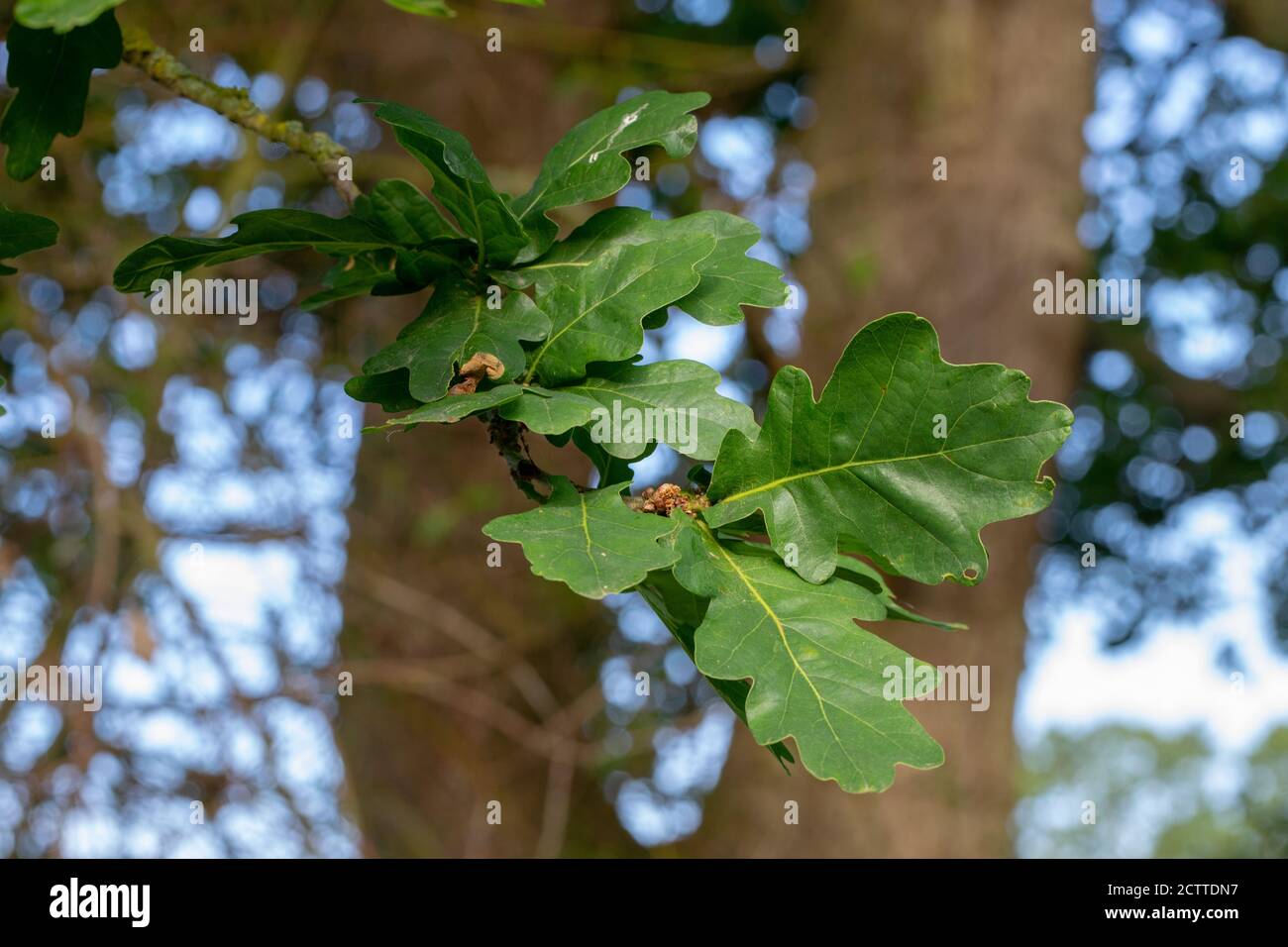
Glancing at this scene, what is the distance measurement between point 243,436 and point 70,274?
501 mm

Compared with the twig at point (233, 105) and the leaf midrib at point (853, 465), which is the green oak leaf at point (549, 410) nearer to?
the leaf midrib at point (853, 465)

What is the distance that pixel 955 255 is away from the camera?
9.77 ft

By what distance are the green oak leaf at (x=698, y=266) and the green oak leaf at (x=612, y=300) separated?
0.03 meters

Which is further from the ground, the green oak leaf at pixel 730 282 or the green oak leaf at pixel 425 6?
the green oak leaf at pixel 425 6

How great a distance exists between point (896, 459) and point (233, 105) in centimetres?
71

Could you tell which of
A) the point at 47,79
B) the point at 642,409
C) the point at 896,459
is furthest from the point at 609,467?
the point at 47,79

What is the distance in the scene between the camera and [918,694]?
Answer: 760 mm

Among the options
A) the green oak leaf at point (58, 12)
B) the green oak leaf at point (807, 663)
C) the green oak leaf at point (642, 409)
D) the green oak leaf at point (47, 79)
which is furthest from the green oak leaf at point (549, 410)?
the green oak leaf at point (47, 79)

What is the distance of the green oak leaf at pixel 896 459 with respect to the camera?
79cm

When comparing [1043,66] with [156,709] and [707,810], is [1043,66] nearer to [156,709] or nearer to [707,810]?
[707,810]

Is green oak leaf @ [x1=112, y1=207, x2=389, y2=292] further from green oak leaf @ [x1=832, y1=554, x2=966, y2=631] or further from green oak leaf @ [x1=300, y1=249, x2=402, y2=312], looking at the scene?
green oak leaf @ [x1=832, y1=554, x2=966, y2=631]

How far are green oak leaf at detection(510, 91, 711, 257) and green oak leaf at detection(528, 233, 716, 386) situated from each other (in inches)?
3.4

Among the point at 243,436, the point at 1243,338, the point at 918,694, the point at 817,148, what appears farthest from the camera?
the point at 1243,338

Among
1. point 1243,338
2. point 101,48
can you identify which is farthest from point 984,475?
point 1243,338
